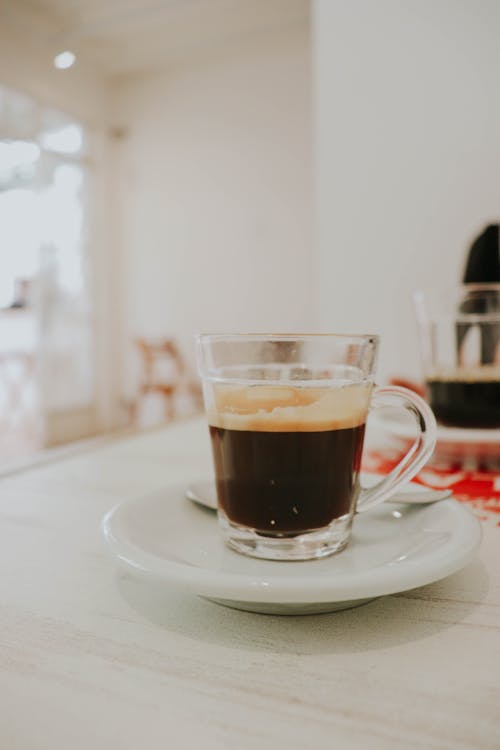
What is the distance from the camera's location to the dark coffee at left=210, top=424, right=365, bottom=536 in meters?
0.42

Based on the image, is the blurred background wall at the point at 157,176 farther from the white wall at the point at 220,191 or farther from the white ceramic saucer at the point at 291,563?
the white ceramic saucer at the point at 291,563

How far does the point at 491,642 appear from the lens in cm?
32

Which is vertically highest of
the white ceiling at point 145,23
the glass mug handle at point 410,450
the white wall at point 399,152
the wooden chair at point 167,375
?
the white ceiling at point 145,23

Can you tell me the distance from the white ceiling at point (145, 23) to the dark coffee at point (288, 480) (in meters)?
4.11

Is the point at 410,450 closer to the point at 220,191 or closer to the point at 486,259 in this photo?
the point at 486,259

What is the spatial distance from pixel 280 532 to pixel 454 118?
6.14ft

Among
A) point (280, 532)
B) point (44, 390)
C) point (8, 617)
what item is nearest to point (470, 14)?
point (280, 532)

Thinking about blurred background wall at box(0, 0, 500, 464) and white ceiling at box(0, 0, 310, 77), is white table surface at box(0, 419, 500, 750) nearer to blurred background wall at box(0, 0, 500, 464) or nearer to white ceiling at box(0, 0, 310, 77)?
blurred background wall at box(0, 0, 500, 464)

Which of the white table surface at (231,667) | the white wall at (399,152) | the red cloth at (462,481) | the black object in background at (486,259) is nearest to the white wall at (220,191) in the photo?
the white wall at (399,152)

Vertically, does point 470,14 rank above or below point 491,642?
above

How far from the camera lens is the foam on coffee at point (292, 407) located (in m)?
0.43

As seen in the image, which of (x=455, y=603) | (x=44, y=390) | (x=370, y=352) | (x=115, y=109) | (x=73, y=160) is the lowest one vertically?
(x=44, y=390)

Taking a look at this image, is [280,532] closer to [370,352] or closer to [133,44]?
[370,352]

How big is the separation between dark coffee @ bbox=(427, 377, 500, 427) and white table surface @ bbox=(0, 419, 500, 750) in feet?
1.23
